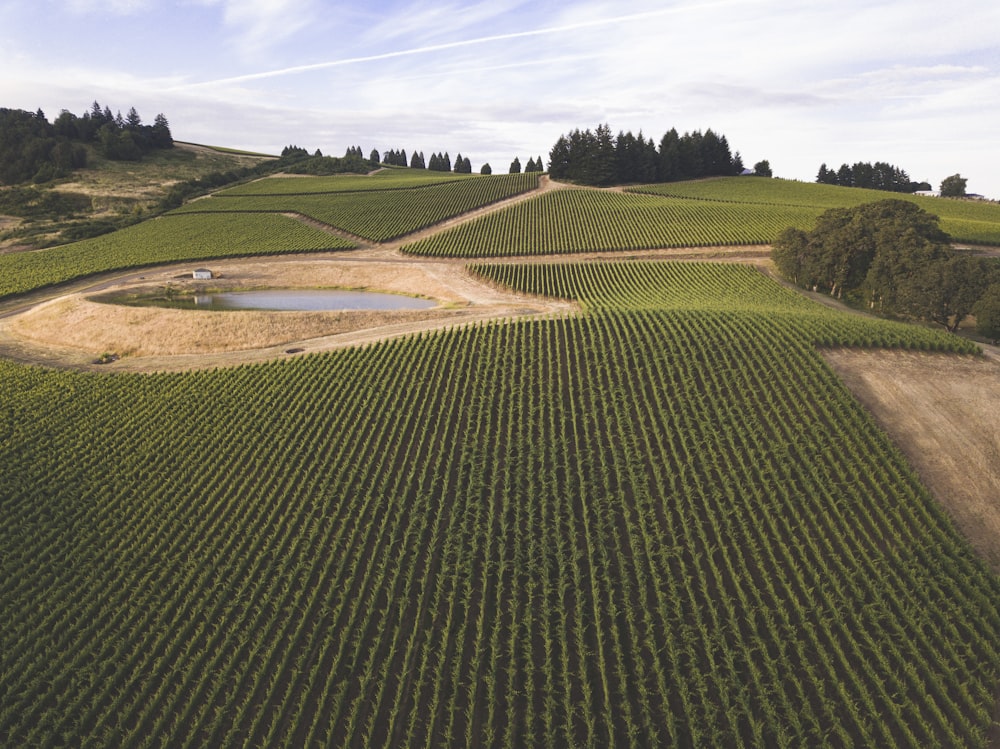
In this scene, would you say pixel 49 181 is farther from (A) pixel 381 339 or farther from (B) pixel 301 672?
(B) pixel 301 672

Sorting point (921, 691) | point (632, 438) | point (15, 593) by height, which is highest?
point (632, 438)

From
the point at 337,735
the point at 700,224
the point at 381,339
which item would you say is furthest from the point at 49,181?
the point at 337,735

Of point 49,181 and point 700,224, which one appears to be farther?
point 49,181

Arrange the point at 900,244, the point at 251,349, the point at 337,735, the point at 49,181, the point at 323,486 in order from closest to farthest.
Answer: the point at 337,735 < the point at 323,486 < the point at 251,349 < the point at 900,244 < the point at 49,181

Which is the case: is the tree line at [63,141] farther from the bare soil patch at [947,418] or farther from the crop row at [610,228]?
the bare soil patch at [947,418]

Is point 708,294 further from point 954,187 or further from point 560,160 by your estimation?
point 954,187

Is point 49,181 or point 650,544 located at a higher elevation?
point 49,181

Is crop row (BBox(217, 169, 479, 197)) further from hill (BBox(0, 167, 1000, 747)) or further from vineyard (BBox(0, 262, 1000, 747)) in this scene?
vineyard (BBox(0, 262, 1000, 747))

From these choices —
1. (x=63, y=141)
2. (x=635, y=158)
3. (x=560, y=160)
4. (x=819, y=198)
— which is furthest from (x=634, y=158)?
(x=63, y=141)
